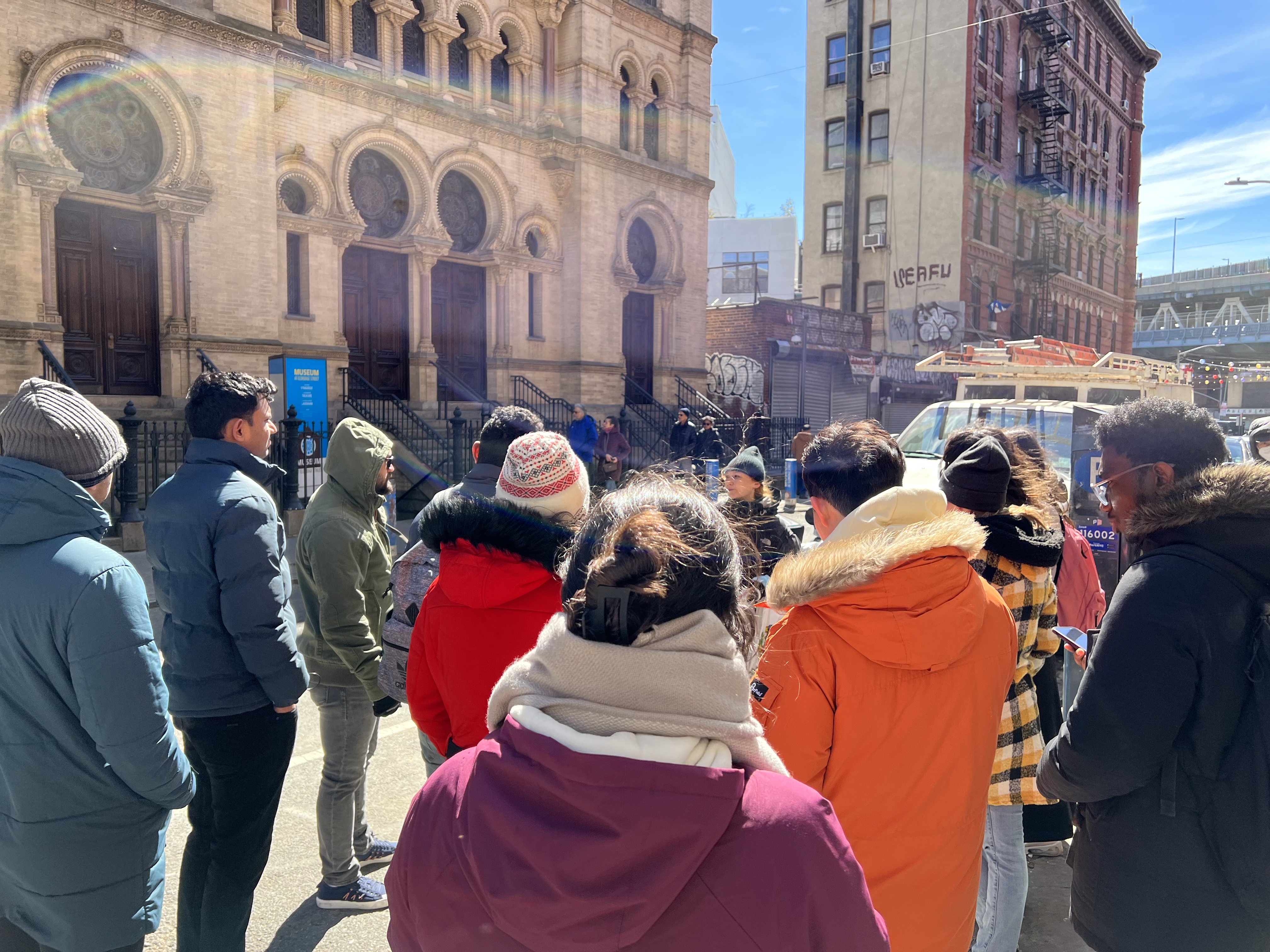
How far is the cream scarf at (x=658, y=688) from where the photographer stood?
3.99 feet

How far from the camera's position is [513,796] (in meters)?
1.19

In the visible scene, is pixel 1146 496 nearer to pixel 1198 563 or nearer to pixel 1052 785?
pixel 1198 563

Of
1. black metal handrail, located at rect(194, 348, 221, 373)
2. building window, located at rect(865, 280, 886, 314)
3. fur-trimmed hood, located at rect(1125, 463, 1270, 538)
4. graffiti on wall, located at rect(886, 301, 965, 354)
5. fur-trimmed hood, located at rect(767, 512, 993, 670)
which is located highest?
building window, located at rect(865, 280, 886, 314)

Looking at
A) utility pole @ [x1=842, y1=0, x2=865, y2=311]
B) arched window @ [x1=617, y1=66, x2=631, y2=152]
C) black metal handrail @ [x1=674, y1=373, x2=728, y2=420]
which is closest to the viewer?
arched window @ [x1=617, y1=66, x2=631, y2=152]

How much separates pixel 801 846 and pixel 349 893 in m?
3.03

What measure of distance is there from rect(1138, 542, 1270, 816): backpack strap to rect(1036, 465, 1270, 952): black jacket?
0.01 m

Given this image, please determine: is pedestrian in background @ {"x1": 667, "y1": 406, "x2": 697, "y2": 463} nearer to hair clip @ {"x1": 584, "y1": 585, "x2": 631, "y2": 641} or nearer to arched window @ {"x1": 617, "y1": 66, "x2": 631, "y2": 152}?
arched window @ {"x1": 617, "y1": 66, "x2": 631, "y2": 152}

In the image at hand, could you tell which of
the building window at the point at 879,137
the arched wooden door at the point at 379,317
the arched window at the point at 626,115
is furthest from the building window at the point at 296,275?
the building window at the point at 879,137

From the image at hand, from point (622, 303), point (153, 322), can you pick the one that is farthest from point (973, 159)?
point (153, 322)

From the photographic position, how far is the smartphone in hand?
272 cm

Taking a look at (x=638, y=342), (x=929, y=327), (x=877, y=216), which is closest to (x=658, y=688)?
(x=638, y=342)

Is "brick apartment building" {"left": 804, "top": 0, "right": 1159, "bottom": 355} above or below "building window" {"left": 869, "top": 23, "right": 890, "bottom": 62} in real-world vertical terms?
below

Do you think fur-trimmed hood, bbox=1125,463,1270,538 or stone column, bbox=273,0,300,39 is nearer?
fur-trimmed hood, bbox=1125,463,1270,538

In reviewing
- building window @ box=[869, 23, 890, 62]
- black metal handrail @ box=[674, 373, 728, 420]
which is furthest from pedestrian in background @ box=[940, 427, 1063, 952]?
building window @ box=[869, 23, 890, 62]
